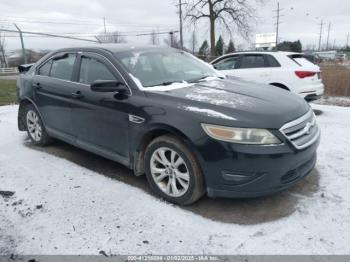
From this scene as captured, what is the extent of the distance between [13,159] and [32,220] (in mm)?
1927

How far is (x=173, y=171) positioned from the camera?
125 inches

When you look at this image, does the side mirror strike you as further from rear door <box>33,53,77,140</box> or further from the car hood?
rear door <box>33,53,77,140</box>

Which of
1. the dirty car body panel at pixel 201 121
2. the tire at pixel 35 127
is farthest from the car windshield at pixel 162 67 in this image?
the tire at pixel 35 127

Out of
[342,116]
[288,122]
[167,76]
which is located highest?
[167,76]

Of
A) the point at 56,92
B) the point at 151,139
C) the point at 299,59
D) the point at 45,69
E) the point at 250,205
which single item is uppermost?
the point at 45,69

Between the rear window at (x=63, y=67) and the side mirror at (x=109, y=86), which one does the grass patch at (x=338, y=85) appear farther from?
the side mirror at (x=109, y=86)

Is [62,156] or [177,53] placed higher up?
[177,53]

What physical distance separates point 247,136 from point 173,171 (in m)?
0.85

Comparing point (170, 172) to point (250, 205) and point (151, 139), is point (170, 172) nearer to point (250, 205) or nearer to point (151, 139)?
point (151, 139)

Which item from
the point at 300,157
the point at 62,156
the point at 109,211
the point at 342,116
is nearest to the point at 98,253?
the point at 109,211

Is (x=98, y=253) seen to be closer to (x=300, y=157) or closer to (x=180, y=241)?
(x=180, y=241)

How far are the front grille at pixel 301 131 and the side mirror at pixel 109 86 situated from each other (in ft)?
5.56

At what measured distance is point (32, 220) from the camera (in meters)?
3.02

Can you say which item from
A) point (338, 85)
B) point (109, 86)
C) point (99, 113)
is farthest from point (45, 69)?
point (338, 85)
